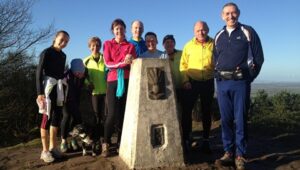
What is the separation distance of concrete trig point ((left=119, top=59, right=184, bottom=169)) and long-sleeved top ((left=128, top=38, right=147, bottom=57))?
0.61 metres

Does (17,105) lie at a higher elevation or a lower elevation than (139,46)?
lower

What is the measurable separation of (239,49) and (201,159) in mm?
1975

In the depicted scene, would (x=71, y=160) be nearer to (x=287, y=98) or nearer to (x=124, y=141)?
(x=124, y=141)

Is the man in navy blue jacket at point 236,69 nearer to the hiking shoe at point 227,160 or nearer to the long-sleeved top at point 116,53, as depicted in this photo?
the hiking shoe at point 227,160

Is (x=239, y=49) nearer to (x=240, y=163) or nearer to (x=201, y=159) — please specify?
(x=240, y=163)

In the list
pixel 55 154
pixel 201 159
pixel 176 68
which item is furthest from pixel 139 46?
pixel 55 154

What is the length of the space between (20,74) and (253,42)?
43.5 feet

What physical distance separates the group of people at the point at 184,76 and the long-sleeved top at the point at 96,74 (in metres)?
0.29

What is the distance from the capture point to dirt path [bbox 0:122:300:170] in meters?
6.01

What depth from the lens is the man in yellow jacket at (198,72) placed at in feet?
20.9

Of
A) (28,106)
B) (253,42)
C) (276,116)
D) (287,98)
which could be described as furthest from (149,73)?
(287,98)

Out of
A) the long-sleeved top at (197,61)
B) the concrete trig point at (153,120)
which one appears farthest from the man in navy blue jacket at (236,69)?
the concrete trig point at (153,120)

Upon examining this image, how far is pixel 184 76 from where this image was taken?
658 cm

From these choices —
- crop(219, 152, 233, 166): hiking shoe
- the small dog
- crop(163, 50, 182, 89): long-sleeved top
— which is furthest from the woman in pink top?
crop(219, 152, 233, 166): hiking shoe
